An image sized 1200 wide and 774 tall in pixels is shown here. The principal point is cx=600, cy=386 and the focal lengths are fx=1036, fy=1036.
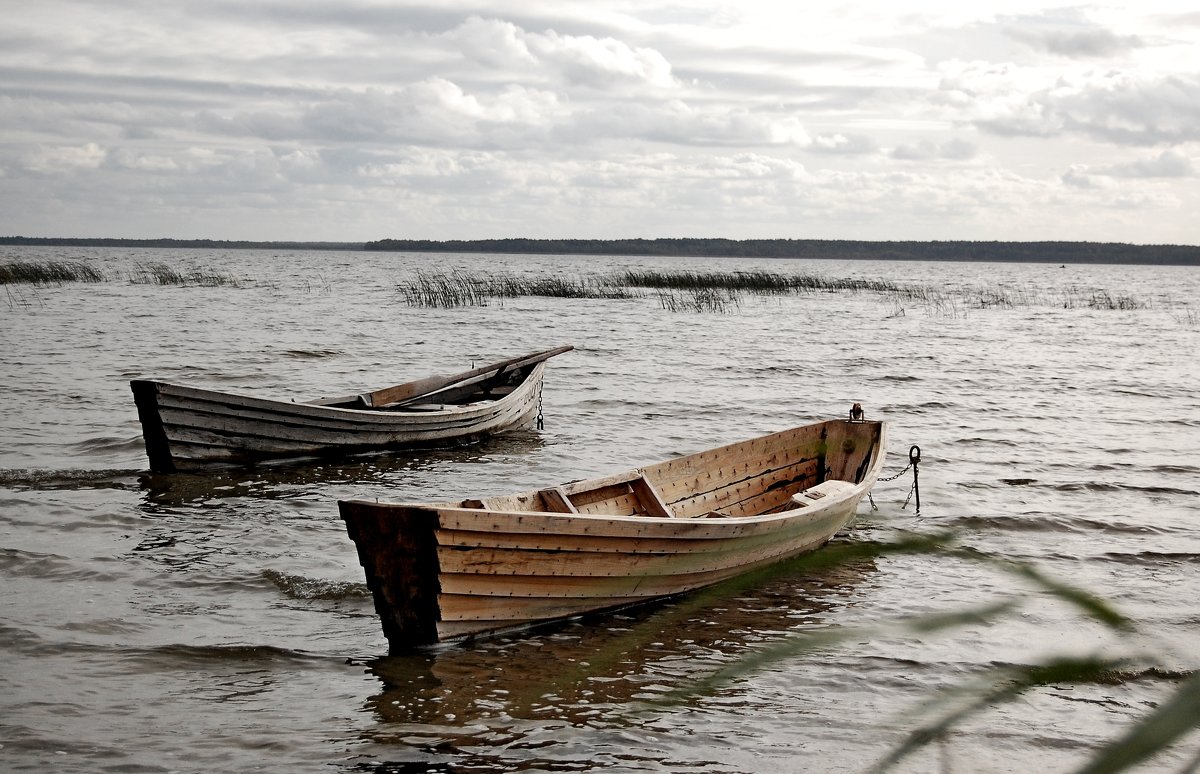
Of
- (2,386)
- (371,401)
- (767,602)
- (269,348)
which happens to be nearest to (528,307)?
(269,348)

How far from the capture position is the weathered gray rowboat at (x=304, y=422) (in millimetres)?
11531

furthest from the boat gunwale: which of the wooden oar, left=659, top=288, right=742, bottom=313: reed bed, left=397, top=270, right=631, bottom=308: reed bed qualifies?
left=397, top=270, right=631, bottom=308: reed bed

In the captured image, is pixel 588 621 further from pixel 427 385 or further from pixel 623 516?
pixel 427 385

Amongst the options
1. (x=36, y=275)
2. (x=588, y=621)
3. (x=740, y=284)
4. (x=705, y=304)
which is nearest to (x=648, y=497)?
(x=588, y=621)

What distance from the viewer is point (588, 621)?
727 centimetres

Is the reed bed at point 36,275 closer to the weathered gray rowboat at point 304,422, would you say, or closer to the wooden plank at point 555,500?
the weathered gray rowboat at point 304,422

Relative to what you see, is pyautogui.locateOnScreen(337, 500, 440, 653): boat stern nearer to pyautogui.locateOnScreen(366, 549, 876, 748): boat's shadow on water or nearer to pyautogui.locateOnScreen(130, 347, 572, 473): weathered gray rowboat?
pyautogui.locateOnScreen(366, 549, 876, 748): boat's shadow on water

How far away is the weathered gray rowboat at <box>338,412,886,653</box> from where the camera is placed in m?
6.25

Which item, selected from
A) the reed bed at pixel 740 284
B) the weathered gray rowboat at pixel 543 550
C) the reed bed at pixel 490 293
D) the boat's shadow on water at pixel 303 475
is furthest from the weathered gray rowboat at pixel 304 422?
the reed bed at pixel 740 284

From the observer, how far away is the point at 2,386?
1778 centimetres

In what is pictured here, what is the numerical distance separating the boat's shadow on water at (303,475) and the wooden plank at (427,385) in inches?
39.6

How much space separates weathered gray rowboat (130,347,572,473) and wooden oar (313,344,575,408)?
0.01 m

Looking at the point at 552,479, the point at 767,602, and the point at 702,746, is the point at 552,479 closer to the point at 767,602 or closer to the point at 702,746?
the point at 767,602

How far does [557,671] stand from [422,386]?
8761 millimetres
